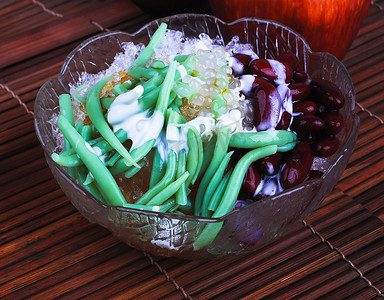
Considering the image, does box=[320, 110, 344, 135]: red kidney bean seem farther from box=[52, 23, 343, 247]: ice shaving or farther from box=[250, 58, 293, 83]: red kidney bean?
box=[250, 58, 293, 83]: red kidney bean

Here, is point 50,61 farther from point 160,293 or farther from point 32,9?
point 160,293

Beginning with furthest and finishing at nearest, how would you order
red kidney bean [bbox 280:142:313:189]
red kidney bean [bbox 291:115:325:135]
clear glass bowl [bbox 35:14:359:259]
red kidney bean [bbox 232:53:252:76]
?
red kidney bean [bbox 232:53:252:76] → red kidney bean [bbox 291:115:325:135] → red kidney bean [bbox 280:142:313:189] → clear glass bowl [bbox 35:14:359:259]

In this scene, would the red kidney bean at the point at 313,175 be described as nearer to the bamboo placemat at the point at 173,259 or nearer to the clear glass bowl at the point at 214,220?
the clear glass bowl at the point at 214,220

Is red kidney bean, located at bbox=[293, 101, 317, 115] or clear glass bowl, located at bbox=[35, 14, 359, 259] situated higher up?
red kidney bean, located at bbox=[293, 101, 317, 115]

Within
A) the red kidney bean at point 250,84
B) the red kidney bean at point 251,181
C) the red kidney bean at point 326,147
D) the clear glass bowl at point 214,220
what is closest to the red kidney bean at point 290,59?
the clear glass bowl at point 214,220

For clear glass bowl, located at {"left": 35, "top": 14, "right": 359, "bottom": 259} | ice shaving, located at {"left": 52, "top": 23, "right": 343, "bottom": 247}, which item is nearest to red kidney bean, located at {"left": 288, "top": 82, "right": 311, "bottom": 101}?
ice shaving, located at {"left": 52, "top": 23, "right": 343, "bottom": 247}

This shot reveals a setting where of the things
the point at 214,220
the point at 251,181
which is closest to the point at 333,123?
the point at 251,181
